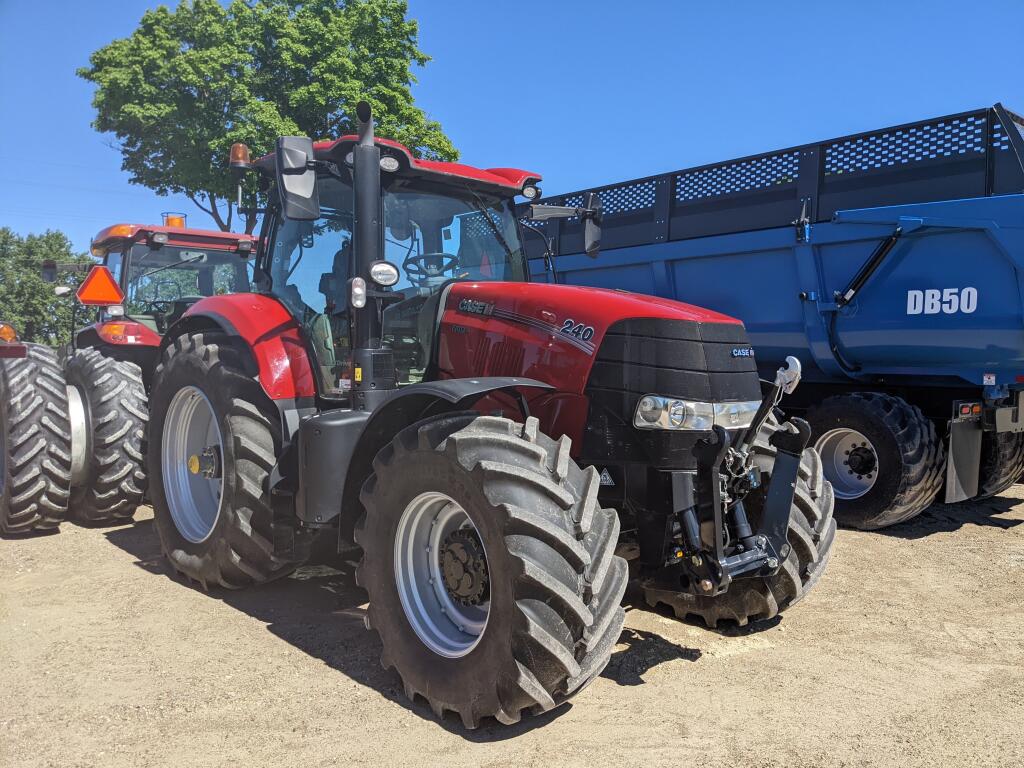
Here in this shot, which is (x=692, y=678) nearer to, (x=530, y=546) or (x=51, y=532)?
(x=530, y=546)

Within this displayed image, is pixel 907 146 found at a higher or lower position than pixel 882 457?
higher

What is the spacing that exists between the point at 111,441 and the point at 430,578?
11.1 feet

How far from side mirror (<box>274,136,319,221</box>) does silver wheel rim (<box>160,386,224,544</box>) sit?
1689mm

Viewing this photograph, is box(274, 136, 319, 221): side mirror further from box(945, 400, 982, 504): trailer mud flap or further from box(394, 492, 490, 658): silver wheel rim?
box(945, 400, 982, 504): trailer mud flap

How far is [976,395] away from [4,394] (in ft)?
24.1

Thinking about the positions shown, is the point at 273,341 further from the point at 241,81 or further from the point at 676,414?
the point at 241,81

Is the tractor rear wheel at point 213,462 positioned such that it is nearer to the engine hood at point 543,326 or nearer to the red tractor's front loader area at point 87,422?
the red tractor's front loader area at point 87,422

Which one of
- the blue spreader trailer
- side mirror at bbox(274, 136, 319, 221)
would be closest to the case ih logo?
side mirror at bbox(274, 136, 319, 221)

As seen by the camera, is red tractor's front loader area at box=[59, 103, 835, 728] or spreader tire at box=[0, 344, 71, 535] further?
spreader tire at box=[0, 344, 71, 535]

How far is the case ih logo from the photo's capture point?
382 centimetres

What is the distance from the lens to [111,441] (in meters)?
5.64

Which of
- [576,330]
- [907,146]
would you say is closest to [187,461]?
[576,330]

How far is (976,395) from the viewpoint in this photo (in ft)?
20.6

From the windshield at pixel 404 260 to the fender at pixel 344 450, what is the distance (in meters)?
0.36
